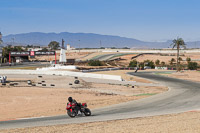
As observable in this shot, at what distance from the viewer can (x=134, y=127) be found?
51.1 ft

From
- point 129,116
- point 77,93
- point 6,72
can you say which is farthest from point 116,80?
point 129,116

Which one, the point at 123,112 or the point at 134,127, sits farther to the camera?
the point at 123,112

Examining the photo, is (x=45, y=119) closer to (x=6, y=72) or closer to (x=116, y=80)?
(x=116, y=80)

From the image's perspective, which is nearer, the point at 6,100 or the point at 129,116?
the point at 129,116

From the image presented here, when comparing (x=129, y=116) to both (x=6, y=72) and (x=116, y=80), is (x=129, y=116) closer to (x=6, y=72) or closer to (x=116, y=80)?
(x=116, y=80)

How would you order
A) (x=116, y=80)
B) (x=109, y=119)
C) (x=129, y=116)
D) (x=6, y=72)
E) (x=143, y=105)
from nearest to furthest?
(x=109, y=119), (x=129, y=116), (x=143, y=105), (x=116, y=80), (x=6, y=72)

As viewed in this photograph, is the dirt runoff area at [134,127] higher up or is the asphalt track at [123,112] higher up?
the dirt runoff area at [134,127]

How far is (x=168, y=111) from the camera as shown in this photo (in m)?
21.5

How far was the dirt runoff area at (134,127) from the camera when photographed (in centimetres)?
1478

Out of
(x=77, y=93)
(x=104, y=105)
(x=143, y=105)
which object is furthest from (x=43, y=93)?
(x=143, y=105)

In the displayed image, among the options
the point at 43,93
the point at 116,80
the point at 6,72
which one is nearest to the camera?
the point at 43,93

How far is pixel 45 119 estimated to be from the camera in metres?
18.5

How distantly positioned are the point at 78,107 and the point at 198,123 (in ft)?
23.9

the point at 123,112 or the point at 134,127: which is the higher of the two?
the point at 134,127
